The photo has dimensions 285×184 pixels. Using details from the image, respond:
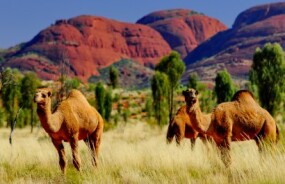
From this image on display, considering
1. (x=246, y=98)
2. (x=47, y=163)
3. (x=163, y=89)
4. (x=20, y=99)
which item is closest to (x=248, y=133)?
(x=246, y=98)

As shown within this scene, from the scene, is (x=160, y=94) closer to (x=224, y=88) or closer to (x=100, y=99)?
(x=224, y=88)

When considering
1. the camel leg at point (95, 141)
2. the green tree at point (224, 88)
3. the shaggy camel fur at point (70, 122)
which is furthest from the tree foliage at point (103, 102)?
the shaggy camel fur at point (70, 122)

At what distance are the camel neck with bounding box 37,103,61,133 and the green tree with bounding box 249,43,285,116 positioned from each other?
1065 inches

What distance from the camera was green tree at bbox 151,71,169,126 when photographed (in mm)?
39031

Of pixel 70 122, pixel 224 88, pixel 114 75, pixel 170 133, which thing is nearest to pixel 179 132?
pixel 170 133

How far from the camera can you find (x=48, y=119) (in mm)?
7875

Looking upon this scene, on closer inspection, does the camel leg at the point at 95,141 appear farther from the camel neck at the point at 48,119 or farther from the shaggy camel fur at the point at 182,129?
the shaggy camel fur at the point at 182,129

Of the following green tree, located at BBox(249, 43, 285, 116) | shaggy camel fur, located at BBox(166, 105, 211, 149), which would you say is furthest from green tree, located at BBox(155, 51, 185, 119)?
shaggy camel fur, located at BBox(166, 105, 211, 149)

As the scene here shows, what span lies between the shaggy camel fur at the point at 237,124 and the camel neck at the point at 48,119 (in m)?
2.32

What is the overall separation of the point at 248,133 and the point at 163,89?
31.3 m

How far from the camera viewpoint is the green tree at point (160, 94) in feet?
128

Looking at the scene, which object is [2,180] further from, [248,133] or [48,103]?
[248,133]

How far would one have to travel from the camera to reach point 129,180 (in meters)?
7.96

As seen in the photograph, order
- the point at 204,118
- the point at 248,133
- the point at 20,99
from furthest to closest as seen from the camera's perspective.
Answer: the point at 20,99 < the point at 248,133 < the point at 204,118
